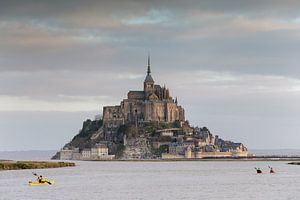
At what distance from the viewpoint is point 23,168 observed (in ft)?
523

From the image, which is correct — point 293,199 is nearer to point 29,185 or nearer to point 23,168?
point 29,185

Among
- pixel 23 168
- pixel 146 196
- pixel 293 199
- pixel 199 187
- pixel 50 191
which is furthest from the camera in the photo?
pixel 23 168

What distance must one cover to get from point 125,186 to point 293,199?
26.7 metres

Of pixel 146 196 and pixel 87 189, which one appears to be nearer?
pixel 146 196

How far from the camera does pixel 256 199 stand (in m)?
76.1

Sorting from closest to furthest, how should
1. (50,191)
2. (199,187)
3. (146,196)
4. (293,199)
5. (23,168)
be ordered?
(293,199) < (146,196) < (50,191) < (199,187) < (23,168)

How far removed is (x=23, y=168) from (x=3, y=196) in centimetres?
8022

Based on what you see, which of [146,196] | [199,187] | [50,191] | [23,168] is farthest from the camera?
[23,168]

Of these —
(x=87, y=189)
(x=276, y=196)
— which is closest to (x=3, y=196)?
(x=87, y=189)

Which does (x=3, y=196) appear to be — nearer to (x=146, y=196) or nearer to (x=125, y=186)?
(x=146, y=196)

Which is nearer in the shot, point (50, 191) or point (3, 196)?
point (3, 196)

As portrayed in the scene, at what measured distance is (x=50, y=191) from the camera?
87.4m

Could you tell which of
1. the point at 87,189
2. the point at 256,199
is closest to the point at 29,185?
the point at 87,189

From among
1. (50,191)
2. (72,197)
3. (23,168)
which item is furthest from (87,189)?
(23,168)
